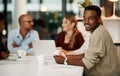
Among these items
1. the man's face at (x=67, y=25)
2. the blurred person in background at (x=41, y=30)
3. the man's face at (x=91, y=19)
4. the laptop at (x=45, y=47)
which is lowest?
the blurred person in background at (x=41, y=30)

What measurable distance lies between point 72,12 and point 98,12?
15.9ft

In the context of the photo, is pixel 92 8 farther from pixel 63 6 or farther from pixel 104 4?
pixel 63 6

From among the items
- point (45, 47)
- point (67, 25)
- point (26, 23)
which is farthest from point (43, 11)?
point (45, 47)

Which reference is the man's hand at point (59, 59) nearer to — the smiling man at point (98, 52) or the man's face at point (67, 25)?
the smiling man at point (98, 52)

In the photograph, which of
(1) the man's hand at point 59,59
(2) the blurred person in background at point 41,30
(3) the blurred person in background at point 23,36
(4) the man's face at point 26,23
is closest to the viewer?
(1) the man's hand at point 59,59

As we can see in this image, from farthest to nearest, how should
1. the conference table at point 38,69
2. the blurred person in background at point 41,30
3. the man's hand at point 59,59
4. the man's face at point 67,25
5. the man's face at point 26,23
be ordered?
the blurred person in background at point 41,30 → the man's face at point 67,25 → the man's face at point 26,23 → the man's hand at point 59,59 → the conference table at point 38,69

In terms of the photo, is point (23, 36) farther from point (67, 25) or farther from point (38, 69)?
point (38, 69)

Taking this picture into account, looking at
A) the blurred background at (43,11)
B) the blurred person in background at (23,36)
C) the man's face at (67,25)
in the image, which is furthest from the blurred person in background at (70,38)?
the blurred background at (43,11)

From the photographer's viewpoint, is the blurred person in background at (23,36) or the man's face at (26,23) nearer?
the blurred person in background at (23,36)

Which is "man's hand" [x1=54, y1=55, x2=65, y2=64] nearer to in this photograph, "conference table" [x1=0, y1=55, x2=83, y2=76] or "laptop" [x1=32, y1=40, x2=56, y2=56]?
"conference table" [x1=0, y1=55, x2=83, y2=76]

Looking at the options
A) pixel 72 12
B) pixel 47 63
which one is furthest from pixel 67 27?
pixel 72 12

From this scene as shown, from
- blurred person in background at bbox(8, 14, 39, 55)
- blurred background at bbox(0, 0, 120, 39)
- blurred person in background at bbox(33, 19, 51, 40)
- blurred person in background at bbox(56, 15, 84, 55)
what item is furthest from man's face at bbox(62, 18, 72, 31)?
blurred background at bbox(0, 0, 120, 39)

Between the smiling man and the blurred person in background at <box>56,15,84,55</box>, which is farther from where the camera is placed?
the blurred person in background at <box>56,15,84,55</box>

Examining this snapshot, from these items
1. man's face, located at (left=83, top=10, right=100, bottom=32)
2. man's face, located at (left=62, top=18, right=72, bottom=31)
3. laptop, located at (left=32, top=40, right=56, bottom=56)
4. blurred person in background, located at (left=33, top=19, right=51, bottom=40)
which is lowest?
blurred person in background, located at (left=33, top=19, right=51, bottom=40)
